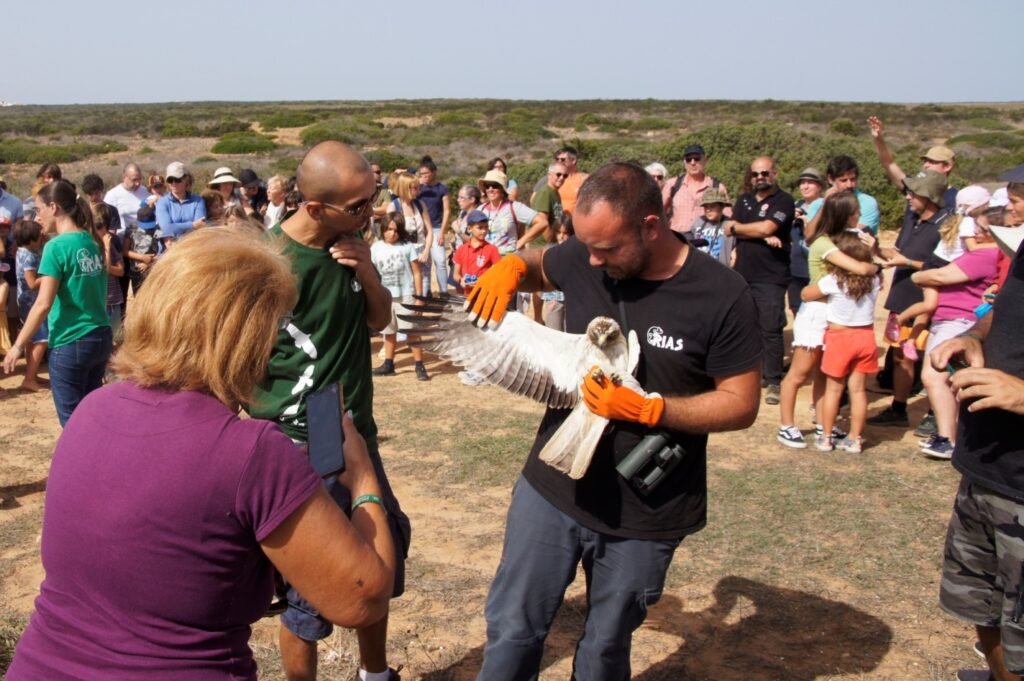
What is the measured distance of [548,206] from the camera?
932cm

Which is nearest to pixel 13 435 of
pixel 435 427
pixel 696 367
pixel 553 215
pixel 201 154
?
pixel 435 427

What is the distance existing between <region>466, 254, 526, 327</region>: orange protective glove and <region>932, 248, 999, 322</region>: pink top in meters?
4.29

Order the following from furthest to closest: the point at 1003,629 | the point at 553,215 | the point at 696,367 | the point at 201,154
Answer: the point at 201,154 < the point at 553,215 < the point at 1003,629 < the point at 696,367

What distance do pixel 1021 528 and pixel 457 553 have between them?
301cm

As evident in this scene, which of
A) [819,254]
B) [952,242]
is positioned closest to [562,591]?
[819,254]

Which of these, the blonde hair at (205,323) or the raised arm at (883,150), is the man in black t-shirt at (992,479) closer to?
the blonde hair at (205,323)

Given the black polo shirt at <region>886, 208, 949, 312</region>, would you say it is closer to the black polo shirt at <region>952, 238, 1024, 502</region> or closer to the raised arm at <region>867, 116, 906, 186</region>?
the raised arm at <region>867, 116, 906, 186</region>

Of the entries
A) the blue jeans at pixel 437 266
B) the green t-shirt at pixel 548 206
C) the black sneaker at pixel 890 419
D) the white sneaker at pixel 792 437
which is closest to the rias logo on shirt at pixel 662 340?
the white sneaker at pixel 792 437

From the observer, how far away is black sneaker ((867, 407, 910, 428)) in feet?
24.4

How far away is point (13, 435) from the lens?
7.28 metres

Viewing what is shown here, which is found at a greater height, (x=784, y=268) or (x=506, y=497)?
(x=784, y=268)

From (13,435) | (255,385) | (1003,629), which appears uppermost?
(255,385)

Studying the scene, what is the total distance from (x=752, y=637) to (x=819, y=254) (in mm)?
3446

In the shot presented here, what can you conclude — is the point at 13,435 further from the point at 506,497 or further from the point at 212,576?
the point at 212,576
